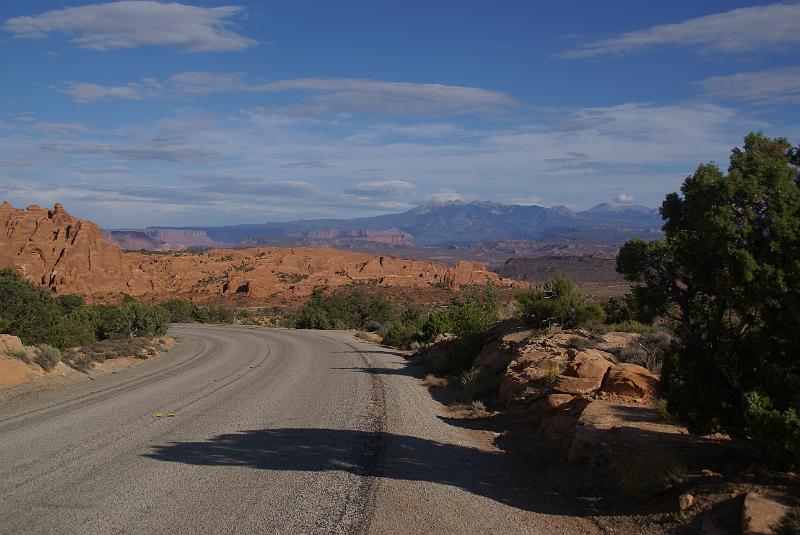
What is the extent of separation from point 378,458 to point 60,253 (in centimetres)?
8344

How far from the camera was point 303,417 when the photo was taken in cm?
1141

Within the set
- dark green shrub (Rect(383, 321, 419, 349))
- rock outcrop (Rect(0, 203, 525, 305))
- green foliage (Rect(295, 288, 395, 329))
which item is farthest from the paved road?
rock outcrop (Rect(0, 203, 525, 305))

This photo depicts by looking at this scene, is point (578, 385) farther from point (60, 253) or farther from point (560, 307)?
point (60, 253)

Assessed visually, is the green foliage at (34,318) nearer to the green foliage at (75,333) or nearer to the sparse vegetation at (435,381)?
the green foliage at (75,333)

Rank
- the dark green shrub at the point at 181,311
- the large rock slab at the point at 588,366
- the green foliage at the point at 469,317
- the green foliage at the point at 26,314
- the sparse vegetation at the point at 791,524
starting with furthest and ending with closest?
the dark green shrub at the point at 181,311, the green foliage at the point at 469,317, the green foliage at the point at 26,314, the large rock slab at the point at 588,366, the sparse vegetation at the point at 791,524

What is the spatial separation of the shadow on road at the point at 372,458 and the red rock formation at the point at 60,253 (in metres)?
73.9

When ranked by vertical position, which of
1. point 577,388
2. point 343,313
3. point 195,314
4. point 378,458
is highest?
point 577,388

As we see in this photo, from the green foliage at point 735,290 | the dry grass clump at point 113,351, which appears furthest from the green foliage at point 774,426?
the dry grass clump at point 113,351

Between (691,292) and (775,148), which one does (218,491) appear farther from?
(775,148)

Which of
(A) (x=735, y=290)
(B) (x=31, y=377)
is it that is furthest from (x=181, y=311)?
(A) (x=735, y=290)

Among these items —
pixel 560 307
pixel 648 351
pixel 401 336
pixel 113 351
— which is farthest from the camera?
pixel 401 336

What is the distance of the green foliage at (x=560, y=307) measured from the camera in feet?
50.5

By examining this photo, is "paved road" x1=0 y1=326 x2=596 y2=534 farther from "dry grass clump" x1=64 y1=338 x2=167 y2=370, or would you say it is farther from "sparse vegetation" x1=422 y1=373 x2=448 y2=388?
"dry grass clump" x1=64 y1=338 x2=167 y2=370

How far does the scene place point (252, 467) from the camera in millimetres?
7965
